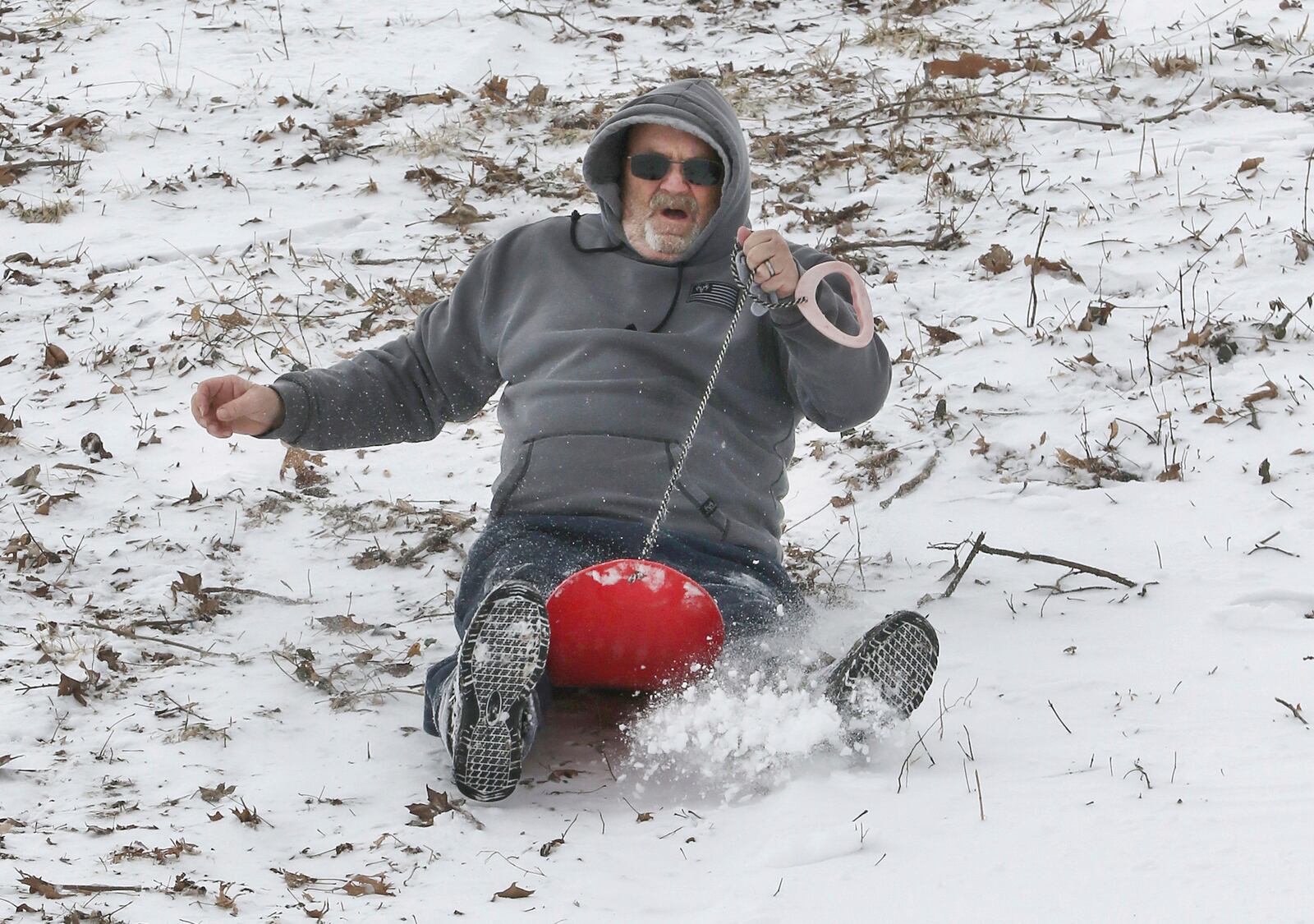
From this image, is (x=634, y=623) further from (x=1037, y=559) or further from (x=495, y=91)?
(x=495, y=91)

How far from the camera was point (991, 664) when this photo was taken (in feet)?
10.6

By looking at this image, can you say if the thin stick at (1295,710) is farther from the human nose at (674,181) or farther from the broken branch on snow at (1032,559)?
the human nose at (674,181)

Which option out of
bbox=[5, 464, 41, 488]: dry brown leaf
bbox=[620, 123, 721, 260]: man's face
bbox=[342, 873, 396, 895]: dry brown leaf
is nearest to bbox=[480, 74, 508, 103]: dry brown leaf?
bbox=[5, 464, 41, 488]: dry brown leaf

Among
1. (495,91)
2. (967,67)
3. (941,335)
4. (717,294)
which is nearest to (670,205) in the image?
(717,294)

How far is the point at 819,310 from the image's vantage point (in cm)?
308

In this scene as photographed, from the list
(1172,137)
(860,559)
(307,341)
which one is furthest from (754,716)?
(1172,137)

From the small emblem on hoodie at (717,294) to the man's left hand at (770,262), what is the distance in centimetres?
46

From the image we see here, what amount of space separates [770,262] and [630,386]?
0.58 meters

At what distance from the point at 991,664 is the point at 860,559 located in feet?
2.41

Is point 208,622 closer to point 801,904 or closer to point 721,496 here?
point 721,496

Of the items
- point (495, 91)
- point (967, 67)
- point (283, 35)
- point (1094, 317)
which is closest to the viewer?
point (1094, 317)

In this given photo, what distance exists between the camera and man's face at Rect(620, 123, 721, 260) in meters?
3.61

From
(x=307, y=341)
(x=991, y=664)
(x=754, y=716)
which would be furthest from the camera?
(x=307, y=341)

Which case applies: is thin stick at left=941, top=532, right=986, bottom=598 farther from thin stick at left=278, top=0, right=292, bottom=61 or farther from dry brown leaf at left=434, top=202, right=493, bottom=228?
thin stick at left=278, top=0, right=292, bottom=61
